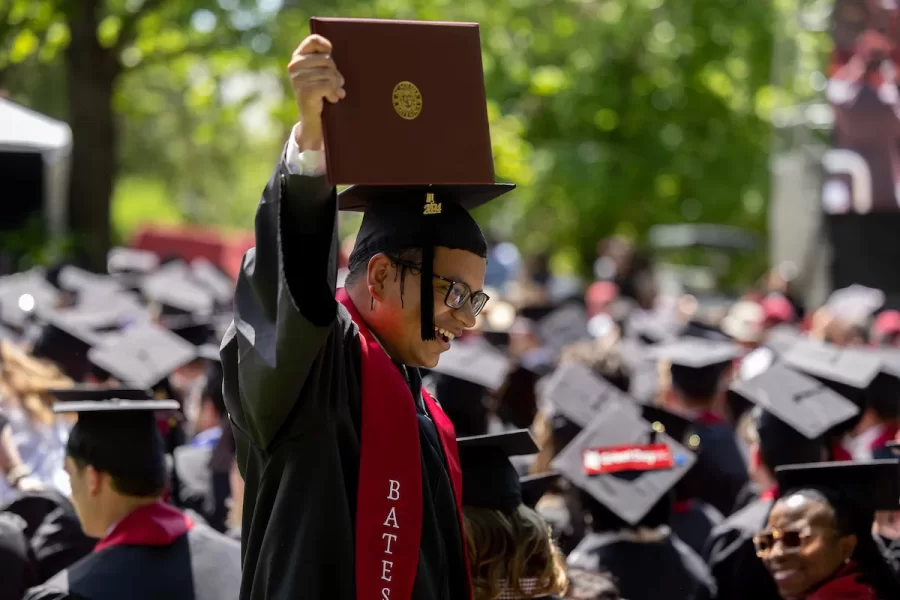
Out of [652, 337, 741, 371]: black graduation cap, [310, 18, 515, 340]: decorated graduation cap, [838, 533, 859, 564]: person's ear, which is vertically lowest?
[838, 533, 859, 564]: person's ear

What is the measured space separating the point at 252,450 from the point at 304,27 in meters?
11.9

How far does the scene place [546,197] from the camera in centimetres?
2352

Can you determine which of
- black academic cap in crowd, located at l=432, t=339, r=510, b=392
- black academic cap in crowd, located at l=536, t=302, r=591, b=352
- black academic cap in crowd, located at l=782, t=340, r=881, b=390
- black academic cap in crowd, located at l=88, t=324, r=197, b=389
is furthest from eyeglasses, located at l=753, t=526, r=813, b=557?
black academic cap in crowd, located at l=536, t=302, r=591, b=352

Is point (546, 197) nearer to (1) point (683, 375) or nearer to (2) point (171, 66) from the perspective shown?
(2) point (171, 66)

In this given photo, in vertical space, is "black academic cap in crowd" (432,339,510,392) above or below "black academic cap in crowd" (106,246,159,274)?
below

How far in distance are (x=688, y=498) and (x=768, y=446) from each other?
0.54 metres

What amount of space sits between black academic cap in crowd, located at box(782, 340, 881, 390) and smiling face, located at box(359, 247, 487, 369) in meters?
3.55

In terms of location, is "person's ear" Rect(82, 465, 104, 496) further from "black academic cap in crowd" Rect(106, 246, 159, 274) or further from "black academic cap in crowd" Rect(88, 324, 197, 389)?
"black academic cap in crowd" Rect(106, 246, 159, 274)

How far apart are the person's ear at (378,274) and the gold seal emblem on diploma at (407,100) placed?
1.01 feet

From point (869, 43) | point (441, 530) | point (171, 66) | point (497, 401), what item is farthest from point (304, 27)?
point (441, 530)

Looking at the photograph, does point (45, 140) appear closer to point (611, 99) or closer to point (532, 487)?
point (532, 487)

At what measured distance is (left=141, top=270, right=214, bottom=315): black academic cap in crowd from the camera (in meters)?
9.31

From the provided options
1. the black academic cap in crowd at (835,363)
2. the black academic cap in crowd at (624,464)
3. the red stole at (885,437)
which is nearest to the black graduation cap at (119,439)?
the black academic cap in crowd at (624,464)

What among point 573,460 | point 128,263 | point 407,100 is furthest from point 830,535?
point 128,263
